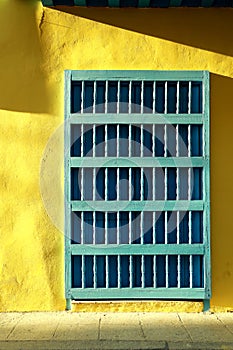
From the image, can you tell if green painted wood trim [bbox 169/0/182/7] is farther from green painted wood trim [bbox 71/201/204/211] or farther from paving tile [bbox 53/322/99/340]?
paving tile [bbox 53/322/99/340]

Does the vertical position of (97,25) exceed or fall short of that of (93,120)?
it exceeds it

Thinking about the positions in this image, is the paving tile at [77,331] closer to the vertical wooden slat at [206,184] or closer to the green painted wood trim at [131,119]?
the vertical wooden slat at [206,184]

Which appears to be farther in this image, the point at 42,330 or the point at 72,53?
the point at 72,53

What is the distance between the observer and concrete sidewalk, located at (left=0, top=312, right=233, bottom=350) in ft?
16.9

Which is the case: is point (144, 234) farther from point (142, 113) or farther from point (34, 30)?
point (34, 30)

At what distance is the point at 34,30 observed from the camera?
6285 millimetres

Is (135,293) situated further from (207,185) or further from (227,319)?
(207,185)

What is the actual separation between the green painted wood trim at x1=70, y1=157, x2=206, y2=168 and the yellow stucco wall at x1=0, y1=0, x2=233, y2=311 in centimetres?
20

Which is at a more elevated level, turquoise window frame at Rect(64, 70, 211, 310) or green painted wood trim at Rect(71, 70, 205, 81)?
green painted wood trim at Rect(71, 70, 205, 81)

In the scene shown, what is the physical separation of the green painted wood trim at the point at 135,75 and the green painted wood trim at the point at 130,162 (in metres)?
0.84

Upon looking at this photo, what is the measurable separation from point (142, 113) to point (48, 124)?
3.28 feet

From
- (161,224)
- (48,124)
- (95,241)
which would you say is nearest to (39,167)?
Result: (48,124)

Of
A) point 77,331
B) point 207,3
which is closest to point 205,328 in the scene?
point 77,331

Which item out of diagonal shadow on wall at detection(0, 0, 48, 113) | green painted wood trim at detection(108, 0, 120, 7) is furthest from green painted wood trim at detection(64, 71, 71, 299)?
green painted wood trim at detection(108, 0, 120, 7)
